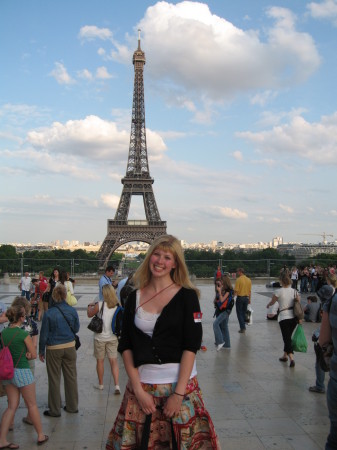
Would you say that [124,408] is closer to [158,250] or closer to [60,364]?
[158,250]

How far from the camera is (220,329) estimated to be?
912 cm

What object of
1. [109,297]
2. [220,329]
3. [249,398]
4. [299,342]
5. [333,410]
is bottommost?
[249,398]

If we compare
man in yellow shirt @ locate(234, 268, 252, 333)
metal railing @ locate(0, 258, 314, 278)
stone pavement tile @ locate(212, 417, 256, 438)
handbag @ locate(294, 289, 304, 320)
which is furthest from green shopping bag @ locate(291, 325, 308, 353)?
metal railing @ locate(0, 258, 314, 278)

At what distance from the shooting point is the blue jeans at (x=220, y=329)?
897cm

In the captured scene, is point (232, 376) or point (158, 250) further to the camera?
point (232, 376)

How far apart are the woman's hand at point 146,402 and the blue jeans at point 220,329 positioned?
6361 mm

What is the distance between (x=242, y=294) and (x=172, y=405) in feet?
26.8

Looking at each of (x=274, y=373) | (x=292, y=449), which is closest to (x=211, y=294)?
(x=274, y=373)

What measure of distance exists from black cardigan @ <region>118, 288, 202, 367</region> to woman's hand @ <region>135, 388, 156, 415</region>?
186 mm

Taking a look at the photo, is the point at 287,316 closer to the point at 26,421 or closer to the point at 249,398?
the point at 249,398

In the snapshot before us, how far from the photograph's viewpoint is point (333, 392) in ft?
10.7

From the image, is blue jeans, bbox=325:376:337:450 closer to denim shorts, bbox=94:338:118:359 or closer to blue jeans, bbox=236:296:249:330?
denim shorts, bbox=94:338:118:359

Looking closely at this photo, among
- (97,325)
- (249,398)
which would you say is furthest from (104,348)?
(249,398)

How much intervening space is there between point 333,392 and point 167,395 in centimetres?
128
